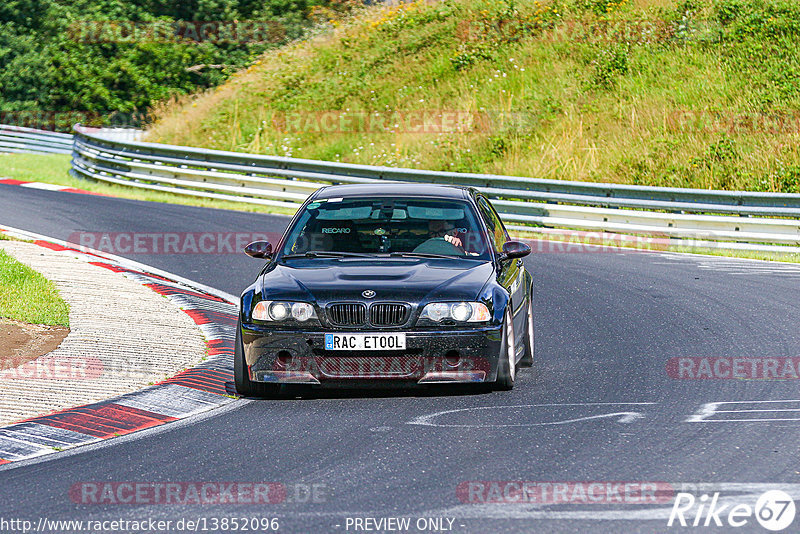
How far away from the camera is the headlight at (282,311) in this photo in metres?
8.20

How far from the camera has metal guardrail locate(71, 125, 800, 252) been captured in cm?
1884

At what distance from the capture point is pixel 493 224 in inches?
407

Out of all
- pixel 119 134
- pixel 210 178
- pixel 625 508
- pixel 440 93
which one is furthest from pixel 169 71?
pixel 625 508

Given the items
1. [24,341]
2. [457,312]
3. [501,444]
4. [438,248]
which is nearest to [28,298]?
[24,341]

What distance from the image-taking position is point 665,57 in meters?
30.5

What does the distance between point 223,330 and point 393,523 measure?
6.15 metres

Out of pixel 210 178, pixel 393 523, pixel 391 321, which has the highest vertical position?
pixel 210 178

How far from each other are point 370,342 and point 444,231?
67.4 inches

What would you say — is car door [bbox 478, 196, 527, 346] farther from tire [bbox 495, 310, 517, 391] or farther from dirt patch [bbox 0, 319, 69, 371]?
dirt patch [bbox 0, 319, 69, 371]

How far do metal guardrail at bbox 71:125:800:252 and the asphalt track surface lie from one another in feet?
24.4

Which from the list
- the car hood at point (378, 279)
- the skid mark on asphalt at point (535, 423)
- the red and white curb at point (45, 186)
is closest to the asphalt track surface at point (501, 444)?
the skid mark on asphalt at point (535, 423)

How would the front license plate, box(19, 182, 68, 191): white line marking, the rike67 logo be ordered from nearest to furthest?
the rike67 logo → the front license plate → box(19, 182, 68, 191): white line marking

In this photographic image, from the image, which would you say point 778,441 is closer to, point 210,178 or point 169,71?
point 210,178

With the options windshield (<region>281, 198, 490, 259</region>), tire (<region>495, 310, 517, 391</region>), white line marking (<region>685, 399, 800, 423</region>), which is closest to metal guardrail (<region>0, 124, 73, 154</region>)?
windshield (<region>281, 198, 490, 259</region>)
